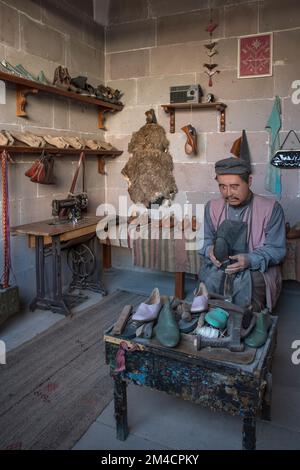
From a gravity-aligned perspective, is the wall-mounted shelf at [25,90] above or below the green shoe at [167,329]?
above

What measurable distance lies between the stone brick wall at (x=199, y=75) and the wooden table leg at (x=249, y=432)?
2716mm

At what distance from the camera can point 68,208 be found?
3719mm

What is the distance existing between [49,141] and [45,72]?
66cm

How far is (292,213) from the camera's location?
3963 mm

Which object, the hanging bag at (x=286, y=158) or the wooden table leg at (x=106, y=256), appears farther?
the wooden table leg at (x=106, y=256)

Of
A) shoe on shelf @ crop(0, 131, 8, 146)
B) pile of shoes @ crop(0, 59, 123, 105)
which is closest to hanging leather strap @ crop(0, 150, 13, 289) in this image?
shoe on shelf @ crop(0, 131, 8, 146)

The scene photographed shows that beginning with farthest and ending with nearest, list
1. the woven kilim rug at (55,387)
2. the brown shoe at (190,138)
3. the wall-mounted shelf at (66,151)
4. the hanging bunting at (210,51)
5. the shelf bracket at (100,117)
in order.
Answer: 1. the shelf bracket at (100,117)
2. the brown shoe at (190,138)
3. the hanging bunting at (210,51)
4. the wall-mounted shelf at (66,151)
5. the woven kilim rug at (55,387)

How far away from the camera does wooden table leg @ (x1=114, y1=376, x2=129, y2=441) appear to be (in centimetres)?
Result: 183

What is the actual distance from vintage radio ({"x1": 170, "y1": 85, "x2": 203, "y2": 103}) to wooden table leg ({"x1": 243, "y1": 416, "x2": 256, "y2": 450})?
3183 millimetres

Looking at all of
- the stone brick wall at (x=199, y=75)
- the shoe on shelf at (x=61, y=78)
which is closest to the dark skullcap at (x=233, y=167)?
the stone brick wall at (x=199, y=75)

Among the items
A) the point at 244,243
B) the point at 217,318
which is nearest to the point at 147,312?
the point at 217,318

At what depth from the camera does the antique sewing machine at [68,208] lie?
361cm

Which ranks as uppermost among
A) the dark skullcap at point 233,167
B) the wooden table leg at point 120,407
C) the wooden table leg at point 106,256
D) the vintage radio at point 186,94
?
the vintage radio at point 186,94

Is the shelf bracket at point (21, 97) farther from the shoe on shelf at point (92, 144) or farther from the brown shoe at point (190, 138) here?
the brown shoe at point (190, 138)
